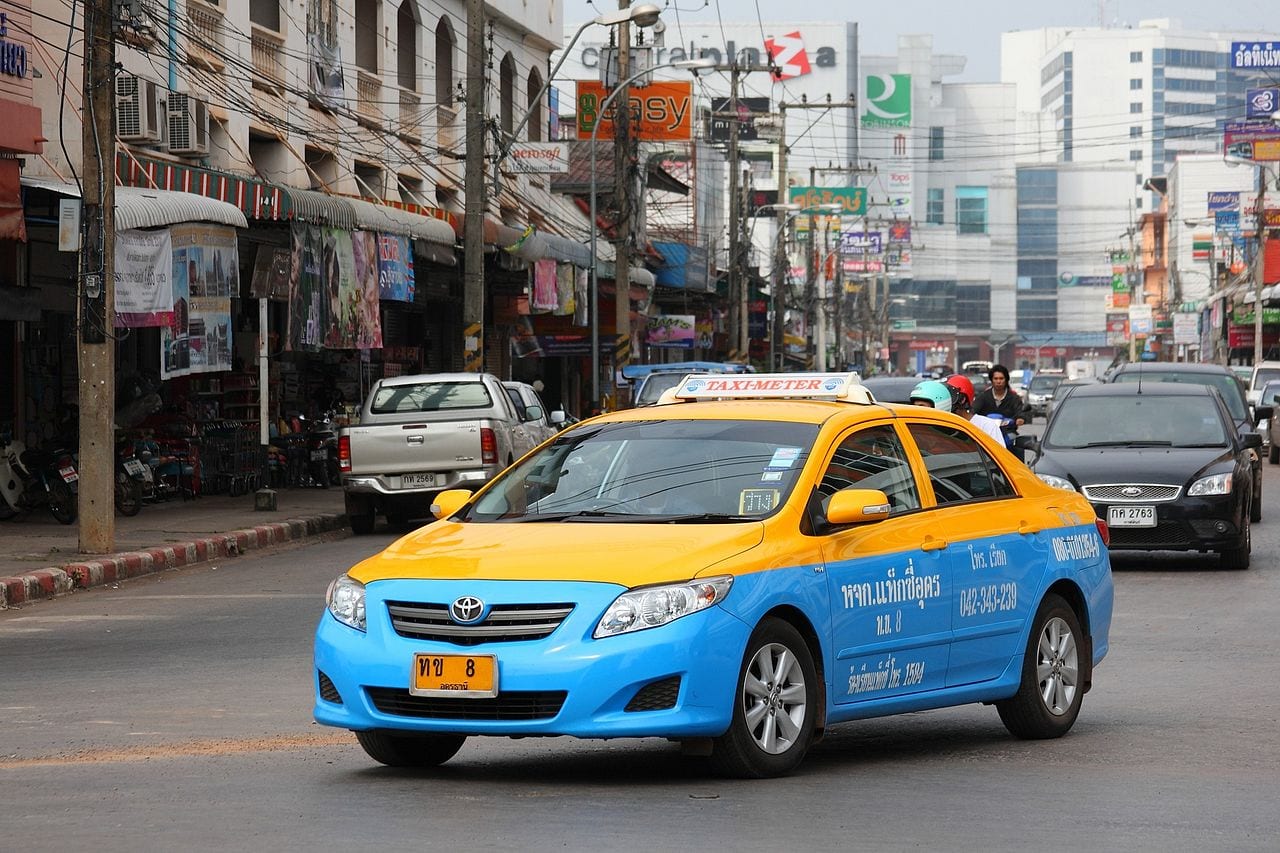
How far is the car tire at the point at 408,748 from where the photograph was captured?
294 inches

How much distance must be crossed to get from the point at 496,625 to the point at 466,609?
0.40ft

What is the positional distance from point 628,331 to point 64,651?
29.5 meters

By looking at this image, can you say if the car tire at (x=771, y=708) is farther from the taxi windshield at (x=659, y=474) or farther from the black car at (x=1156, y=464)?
the black car at (x=1156, y=464)

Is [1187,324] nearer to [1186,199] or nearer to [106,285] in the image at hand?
[1186,199]

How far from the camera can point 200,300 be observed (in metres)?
21.4

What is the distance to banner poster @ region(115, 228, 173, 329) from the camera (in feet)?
65.4

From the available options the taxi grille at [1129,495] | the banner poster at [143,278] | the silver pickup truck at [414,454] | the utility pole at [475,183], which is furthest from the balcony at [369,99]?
the taxi grille at [1129,495]

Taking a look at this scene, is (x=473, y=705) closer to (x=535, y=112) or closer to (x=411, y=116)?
(x=411, y=116)

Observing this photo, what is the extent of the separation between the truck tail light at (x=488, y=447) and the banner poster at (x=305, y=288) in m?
3.34

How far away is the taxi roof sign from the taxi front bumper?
2.30m

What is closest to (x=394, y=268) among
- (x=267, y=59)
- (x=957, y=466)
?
(x=267, y=59)

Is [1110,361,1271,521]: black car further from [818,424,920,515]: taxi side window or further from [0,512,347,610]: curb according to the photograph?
[818,424,920,515]: taxi side window

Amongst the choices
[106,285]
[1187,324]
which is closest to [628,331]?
[106,285]

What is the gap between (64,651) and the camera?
1225 centimetres
